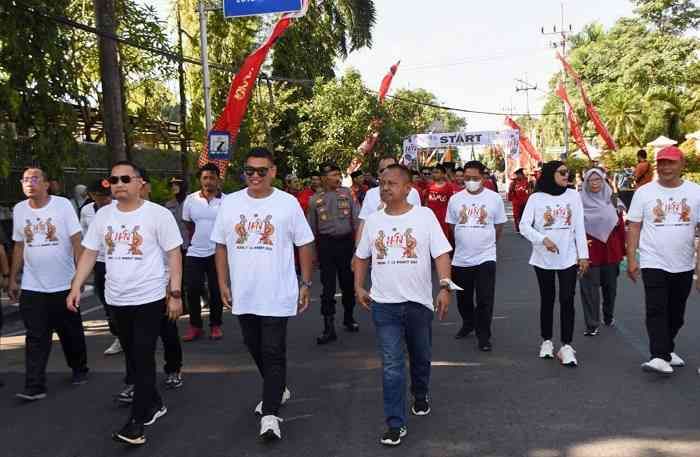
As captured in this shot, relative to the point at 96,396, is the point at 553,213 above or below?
above

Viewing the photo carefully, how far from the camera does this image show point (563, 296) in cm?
693

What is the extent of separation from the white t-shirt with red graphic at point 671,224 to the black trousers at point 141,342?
387 centimetres

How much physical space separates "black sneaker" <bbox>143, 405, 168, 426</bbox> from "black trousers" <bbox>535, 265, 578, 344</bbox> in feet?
11.1

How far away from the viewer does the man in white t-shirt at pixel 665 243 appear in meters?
6.29

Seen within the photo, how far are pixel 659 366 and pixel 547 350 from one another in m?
1.05

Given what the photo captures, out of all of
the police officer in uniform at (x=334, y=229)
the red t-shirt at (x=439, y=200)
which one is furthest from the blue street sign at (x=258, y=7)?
the police officer in uniform at (x=334, y=229)

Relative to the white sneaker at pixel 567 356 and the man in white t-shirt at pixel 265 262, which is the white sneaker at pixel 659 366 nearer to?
the white sneaker at pixel 567 356

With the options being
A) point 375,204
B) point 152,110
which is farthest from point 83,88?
point 375,204

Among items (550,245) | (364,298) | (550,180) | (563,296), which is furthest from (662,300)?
(364,298)

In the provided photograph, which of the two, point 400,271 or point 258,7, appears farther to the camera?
point 258,7

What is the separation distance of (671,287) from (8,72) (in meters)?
11.9

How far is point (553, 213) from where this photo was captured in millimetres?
6941

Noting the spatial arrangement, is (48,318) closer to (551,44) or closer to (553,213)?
(553,213)

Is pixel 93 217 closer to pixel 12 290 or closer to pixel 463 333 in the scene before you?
pixel 12 290
